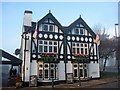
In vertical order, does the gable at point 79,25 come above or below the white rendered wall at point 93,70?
above

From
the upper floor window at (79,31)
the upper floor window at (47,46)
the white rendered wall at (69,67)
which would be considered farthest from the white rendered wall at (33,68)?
the upper floor window at (79,31)

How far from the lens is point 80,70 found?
2409cm

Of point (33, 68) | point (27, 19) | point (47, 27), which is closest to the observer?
point (33, 68)

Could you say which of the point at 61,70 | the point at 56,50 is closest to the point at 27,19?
the point at 56,50

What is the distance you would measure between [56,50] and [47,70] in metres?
2.81

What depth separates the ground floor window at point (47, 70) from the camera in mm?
22141

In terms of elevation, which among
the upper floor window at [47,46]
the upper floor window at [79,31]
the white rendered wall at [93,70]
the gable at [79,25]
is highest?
the gable at [79,25]

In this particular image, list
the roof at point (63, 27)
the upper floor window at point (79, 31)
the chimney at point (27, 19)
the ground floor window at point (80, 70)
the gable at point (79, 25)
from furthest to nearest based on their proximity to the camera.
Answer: the upper floor window at point (79, 31), the gable at point (79, 25), the ground floor window at point (80, 70), the chimney at point (27, 19), the roof at point (63, 27)

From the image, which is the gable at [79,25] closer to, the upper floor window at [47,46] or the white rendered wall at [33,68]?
the upper floor window at [47,46]

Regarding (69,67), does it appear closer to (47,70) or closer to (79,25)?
(47,70)

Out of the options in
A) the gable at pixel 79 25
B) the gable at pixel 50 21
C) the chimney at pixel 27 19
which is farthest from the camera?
the gable at pixel 79 25

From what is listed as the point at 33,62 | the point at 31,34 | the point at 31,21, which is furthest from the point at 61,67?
the point at 31,21

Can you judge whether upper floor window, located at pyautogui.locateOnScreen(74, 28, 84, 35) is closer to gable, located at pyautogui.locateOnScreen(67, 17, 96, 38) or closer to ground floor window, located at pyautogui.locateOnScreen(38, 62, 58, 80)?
gable, located at pyautogui.locateOnScreen(67, 17, 96, 38)

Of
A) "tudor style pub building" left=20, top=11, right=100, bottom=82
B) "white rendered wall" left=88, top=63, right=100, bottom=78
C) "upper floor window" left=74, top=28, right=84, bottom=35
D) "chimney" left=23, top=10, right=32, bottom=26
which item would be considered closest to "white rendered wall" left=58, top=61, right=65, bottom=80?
"tudor style pub building" left=20, top=11, right=100, bottom=82
